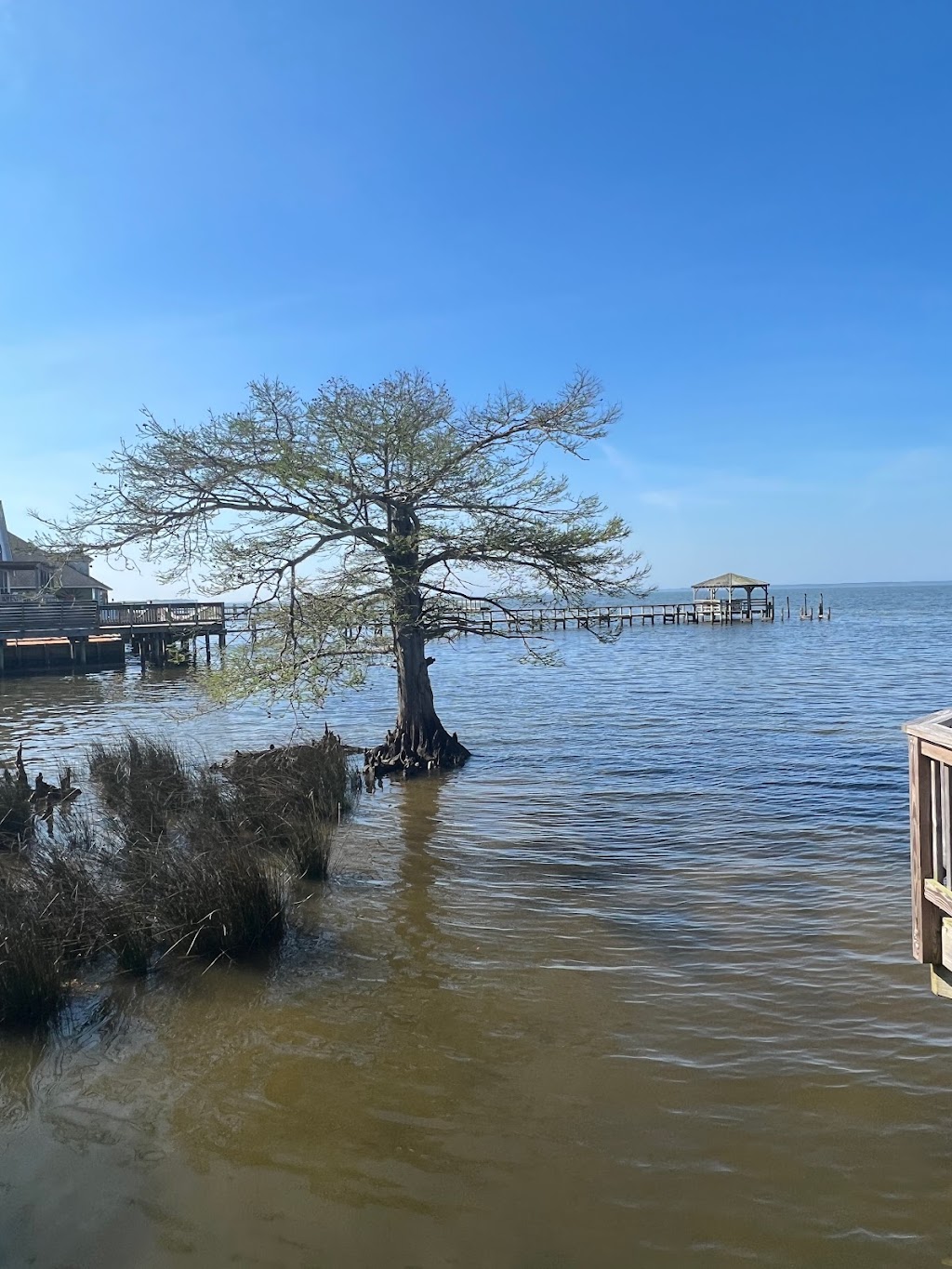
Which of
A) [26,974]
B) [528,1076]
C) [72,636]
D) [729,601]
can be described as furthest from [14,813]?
[729,601]

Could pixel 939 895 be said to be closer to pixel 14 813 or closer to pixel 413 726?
pixel 14 813

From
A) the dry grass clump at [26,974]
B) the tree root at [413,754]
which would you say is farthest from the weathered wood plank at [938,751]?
the tree root at [413,754]

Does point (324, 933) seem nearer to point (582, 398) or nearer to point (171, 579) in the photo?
point (171, 579)

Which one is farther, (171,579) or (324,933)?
(171,579)

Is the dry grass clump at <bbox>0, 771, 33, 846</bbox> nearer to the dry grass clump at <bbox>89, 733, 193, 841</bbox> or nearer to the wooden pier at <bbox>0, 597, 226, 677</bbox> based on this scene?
the dry grass clump at <bbox>89, 733, 193, 841</bbox>

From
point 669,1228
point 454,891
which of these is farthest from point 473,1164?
point 454,891

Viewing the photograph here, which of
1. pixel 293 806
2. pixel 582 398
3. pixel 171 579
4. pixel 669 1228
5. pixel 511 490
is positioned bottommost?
pixel 669 1228

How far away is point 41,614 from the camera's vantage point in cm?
4038

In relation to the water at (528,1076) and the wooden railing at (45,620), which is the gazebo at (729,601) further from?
the water at (528,1076)

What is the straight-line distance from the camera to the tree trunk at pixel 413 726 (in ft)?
52.7

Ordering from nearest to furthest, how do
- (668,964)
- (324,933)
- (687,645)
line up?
(668,964) → (324,933) → (687,645)

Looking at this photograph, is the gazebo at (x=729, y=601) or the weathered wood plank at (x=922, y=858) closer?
the weathered wood plank at (x=922, y=858)

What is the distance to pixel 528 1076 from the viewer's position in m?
5.68

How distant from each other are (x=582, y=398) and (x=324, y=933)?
423 inches
